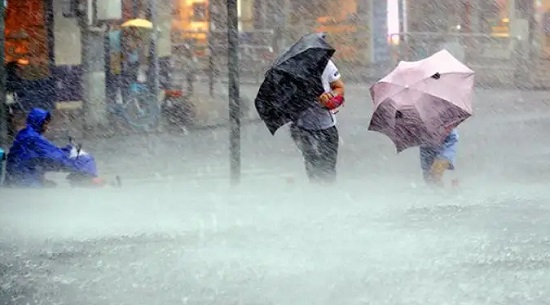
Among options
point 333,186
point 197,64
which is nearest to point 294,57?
point 333,186

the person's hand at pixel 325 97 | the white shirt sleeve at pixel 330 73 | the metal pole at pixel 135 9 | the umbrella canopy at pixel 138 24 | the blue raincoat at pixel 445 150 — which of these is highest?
the metal pole at pixel 135 9

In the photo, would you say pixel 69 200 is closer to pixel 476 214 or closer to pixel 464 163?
pixel 476 214

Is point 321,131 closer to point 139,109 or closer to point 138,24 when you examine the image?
point 139,109

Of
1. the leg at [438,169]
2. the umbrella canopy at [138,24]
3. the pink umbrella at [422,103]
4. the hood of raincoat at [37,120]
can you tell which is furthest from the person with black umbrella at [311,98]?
the umbrella canopy at [138,24]

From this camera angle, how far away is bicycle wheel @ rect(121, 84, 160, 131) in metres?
20.2

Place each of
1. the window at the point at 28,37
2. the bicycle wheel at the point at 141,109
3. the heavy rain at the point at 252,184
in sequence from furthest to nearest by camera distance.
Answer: the bicycle wheel at the point at 141,109 → the window at the point at 28,37 → the heavy rain at the point at 252,184

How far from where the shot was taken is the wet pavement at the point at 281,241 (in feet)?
20.2

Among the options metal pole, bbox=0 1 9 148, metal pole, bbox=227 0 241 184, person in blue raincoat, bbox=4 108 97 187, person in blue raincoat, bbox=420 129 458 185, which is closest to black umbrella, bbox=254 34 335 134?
metal pole, bbox=227 0 241 184

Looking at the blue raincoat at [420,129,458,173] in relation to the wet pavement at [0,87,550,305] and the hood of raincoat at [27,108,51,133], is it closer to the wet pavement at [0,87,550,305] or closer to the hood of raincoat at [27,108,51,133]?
the wet pavement at [0,87,550,305]

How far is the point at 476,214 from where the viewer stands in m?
8.89

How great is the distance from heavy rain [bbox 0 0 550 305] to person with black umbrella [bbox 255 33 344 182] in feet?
0.05

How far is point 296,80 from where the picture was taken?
976 cm

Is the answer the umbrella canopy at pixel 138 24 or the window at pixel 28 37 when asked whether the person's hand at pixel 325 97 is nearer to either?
the window at pixel 28 37

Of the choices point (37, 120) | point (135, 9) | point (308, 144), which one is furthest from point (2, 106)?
point (135, 9)
